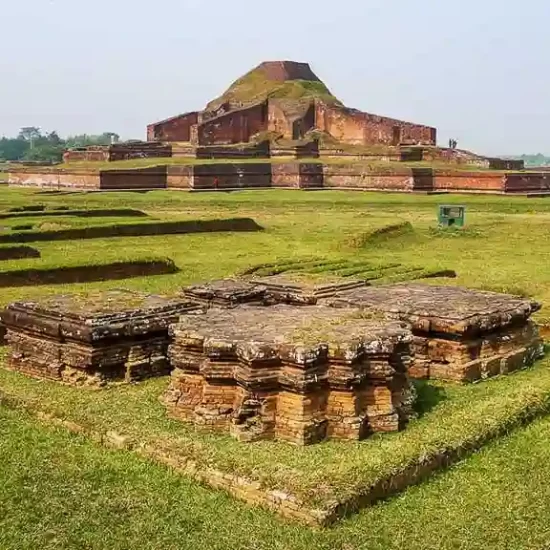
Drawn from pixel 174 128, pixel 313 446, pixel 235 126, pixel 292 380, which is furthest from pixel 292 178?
pixel 313 446

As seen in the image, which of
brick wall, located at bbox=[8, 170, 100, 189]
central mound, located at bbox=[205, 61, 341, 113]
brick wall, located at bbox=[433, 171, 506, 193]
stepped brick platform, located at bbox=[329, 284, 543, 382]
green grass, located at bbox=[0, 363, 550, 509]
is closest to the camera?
green grass, located at bbox=[0, 363, 550, 509]

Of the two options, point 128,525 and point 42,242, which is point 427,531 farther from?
point 42,242

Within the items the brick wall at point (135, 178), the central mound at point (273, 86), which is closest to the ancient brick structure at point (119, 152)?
the brick wall at point (135, 178)

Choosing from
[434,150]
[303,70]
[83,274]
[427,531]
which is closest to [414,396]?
[427,531]

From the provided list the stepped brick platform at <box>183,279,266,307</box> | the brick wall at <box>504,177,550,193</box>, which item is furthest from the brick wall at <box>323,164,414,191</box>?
the stepped brick platform at <box>183,279,266,307</box>

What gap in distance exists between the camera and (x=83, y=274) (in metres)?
10.3

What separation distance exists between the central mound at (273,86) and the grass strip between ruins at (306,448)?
112ft

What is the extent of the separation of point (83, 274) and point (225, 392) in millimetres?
5913

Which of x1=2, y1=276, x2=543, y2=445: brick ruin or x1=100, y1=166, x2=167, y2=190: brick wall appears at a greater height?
x1=100, y1=166, x2=167, y2=190: brick wall

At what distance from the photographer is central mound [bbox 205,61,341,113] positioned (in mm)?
39719

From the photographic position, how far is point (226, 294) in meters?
7.06

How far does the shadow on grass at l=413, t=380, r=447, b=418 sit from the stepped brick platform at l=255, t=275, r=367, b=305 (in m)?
1.57

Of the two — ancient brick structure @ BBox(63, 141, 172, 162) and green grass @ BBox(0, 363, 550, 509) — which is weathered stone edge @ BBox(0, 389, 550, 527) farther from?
ancient brick structure @ BBox(63, 141, 172, 162)

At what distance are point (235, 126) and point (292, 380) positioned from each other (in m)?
33.2
